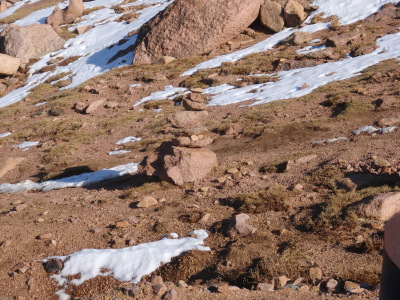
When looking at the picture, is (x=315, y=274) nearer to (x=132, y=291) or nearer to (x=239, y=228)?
(x=239, y=228)

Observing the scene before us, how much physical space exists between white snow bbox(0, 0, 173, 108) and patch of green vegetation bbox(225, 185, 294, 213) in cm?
2345

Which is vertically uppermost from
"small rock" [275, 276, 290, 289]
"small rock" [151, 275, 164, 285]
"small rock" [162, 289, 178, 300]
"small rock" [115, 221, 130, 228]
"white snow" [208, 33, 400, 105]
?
"small rock" [162, 289, 178, 300]

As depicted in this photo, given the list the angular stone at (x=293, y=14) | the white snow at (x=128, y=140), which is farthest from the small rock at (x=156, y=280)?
the angular stone at (x=293, y=14)

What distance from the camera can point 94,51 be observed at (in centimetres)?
3650

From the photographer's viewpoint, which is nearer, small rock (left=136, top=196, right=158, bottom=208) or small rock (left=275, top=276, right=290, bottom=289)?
small rock (left=275, top=276, right=290, bottom=289)

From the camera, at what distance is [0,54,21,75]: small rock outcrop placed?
1369 inches

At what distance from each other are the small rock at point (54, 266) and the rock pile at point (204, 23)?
24421mm

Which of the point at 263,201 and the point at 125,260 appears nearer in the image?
the point at 125,260

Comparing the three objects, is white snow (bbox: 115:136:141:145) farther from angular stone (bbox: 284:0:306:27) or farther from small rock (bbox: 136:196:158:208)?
angular stone (bbox: 284:0:306:27)

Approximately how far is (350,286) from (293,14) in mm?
27741

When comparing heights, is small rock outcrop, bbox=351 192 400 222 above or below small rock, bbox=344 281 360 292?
below

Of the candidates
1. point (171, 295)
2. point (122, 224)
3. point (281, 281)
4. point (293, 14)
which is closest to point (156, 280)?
point (171, 295)

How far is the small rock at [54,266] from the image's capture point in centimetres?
852

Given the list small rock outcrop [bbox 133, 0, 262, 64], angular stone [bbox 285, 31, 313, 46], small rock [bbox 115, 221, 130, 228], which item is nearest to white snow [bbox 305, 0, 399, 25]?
angular stone [bbox 285, 31, 313, 46]
